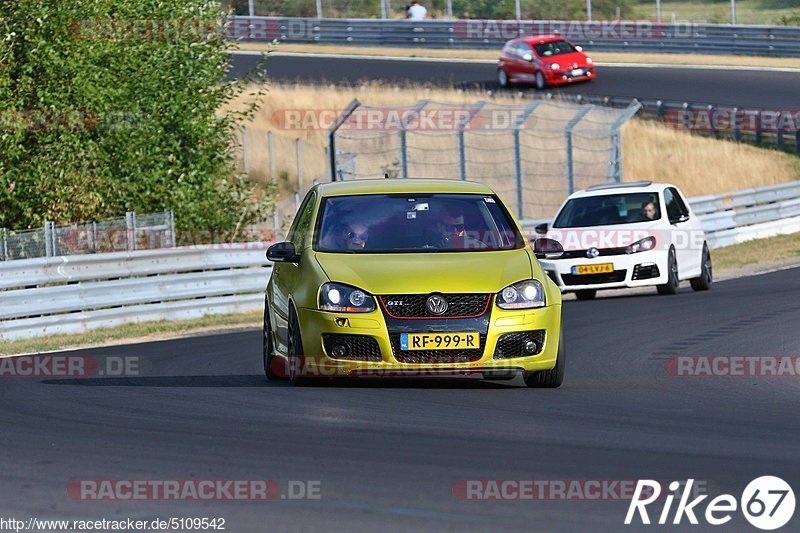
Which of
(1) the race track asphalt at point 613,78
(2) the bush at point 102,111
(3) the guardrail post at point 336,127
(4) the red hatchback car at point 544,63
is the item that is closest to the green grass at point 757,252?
(3) the guardrail post at point 336,127

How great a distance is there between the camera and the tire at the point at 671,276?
20422 mm

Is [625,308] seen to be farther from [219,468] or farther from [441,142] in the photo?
[441,142]

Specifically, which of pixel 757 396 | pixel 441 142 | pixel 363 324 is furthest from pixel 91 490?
pixel 441 142

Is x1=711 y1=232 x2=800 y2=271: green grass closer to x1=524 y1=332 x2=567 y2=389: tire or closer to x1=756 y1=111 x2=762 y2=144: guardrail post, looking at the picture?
x1=756 y1=111 x2=762 y2=144: guardrail post

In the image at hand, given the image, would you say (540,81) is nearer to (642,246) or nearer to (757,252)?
(757,252)

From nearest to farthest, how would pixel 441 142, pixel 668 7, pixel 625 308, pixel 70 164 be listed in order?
pixel 625 308
pixel 70 164
pixel 441 142
pixel 668 7

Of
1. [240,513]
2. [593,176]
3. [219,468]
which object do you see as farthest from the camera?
[593,176]

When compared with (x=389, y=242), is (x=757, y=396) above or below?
below

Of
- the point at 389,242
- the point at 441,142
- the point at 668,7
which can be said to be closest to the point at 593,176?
the point at 441,142

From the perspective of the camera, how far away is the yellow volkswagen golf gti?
410 inches

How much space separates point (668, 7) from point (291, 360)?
58.8 meters

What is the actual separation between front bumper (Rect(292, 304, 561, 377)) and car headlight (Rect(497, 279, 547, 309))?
0.15 feet

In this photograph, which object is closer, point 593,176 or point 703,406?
point 703,406

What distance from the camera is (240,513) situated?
6.57 m
